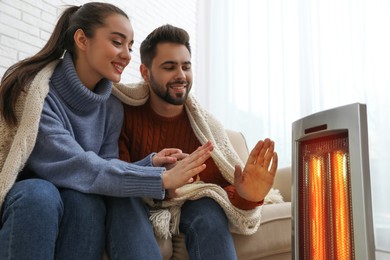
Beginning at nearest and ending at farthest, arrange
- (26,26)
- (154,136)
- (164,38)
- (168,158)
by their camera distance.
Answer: (168,158) < (154,136) < (164,38) < (26,26)

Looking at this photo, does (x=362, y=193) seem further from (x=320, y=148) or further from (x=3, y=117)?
(x=3, y=117)

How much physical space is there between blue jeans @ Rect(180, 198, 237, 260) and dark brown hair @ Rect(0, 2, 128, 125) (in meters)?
0.57

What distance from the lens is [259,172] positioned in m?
1.03

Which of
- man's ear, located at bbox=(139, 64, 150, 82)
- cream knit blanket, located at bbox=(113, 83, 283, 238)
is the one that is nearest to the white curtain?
cream knit blanket, located at bbox=(113, 83, 283, 238)

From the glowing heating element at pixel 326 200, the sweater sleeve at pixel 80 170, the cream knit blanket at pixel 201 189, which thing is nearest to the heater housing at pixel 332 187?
the glowing heating element at pixel 326 200

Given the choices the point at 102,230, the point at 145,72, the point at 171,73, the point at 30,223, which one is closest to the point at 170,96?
the point at 171,73

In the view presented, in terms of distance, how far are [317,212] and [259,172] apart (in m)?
0.23

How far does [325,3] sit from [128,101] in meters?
1.72

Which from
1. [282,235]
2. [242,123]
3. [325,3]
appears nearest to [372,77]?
[325,3]

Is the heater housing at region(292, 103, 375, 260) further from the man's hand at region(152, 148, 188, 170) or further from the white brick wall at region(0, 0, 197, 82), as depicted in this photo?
the white brick wall at region(0, 0, 197, 82)

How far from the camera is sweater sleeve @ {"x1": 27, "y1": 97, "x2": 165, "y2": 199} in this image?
909 millimetres

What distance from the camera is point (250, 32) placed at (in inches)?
111

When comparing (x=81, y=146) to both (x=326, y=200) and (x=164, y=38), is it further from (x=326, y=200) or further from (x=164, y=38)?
(x=326, y=200)

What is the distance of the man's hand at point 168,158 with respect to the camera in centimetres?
103
